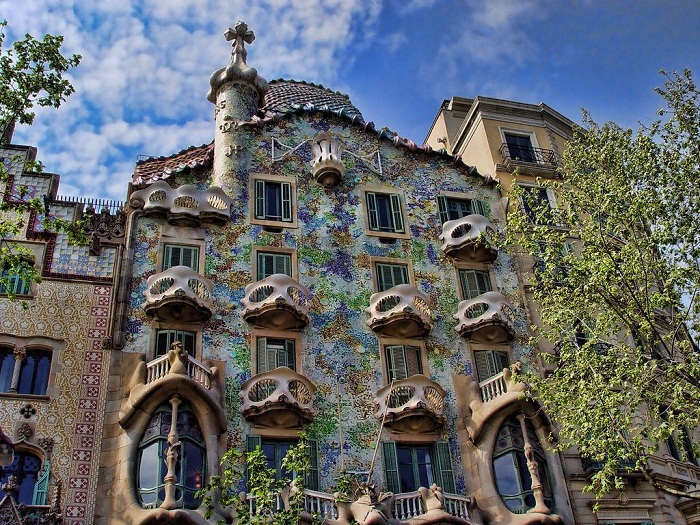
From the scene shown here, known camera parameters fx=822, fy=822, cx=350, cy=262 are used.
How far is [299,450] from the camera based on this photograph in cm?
1677

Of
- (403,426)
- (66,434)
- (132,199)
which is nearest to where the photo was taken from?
(66,434)

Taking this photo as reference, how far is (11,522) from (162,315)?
6.53 meters

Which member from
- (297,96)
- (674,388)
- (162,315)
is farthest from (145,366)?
(297,96)

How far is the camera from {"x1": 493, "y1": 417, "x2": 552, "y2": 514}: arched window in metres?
21.0

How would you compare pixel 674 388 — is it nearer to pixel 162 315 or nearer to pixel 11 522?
pixel 162 315

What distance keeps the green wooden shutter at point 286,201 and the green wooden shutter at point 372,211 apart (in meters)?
2.58

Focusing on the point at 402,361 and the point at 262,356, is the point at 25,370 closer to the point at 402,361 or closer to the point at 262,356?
the point at 262,356

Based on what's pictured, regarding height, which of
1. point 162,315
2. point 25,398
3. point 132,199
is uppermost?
point 132,199

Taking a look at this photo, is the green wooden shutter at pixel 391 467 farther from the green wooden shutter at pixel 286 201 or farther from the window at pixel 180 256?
the green wooden shutter at pixel 286 201

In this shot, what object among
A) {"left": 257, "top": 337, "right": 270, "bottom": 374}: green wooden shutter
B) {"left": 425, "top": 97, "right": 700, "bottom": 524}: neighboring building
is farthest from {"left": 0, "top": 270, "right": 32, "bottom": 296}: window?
{"left": 425, "top": 97, "right": 700, "bottom": 524}: neighboring building

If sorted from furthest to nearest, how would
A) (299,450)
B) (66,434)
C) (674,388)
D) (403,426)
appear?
(403,426)
(66,434)
(674,388)
(299,450)

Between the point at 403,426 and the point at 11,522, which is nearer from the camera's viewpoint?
the point at 11,522

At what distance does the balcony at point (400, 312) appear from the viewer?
23.3 metres

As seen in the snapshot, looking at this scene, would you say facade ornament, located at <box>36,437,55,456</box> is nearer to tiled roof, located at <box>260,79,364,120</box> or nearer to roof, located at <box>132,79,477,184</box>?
roof, located at <box>132,79,477,184</box>
